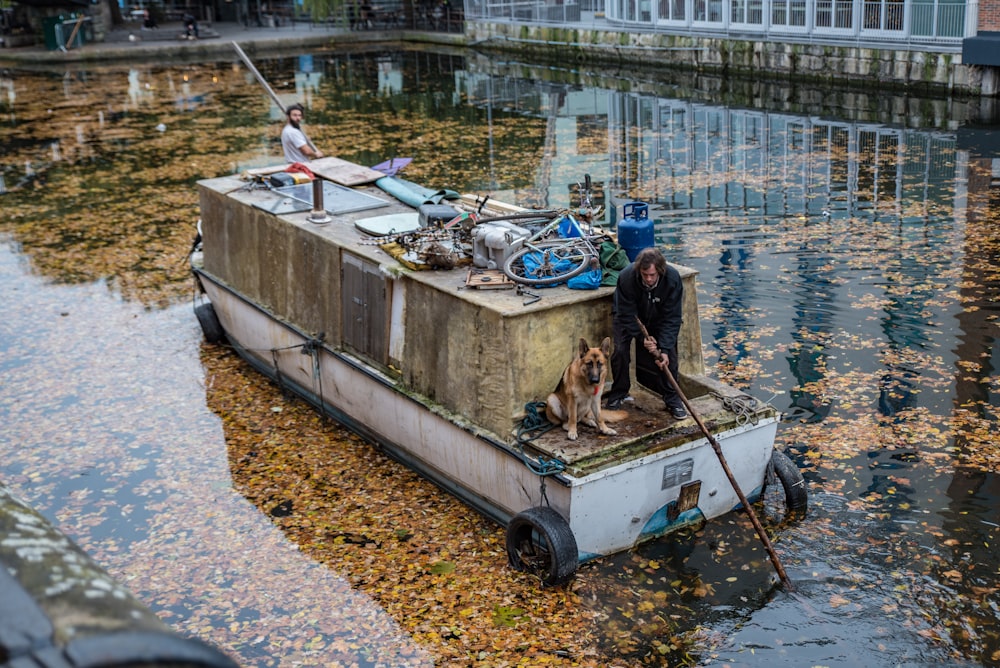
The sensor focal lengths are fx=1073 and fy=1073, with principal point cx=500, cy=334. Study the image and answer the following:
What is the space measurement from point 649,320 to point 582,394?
954mm

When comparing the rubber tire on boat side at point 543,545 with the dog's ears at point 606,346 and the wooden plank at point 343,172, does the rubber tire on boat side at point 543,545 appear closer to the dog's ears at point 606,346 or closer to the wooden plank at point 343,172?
the dog's ears at point 606,346

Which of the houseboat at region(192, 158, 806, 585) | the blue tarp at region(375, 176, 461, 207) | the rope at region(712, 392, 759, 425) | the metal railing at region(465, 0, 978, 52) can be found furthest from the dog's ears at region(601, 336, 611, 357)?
the metal railing at region(465, 0, 978, 52)

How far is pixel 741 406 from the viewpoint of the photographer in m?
10.3

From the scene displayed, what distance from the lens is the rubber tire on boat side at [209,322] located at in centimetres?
1636

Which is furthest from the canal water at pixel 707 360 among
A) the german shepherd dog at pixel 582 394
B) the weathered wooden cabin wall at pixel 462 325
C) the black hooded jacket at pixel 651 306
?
the black hooded jacket at pixel 651 306

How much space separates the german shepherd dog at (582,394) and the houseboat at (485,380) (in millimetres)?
118

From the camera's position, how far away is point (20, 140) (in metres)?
34.3

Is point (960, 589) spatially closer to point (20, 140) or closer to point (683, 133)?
point (683, 133)

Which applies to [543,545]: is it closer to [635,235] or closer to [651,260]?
[651,260]

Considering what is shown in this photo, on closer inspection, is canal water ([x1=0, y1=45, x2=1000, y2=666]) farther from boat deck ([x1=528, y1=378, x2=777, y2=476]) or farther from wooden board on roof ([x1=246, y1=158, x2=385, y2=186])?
wooden board on roof ([x1=246, y1=158, x2=385, y2=186])

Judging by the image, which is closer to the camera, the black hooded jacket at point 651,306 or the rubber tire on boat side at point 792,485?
the black hooded jacket at point 651,306

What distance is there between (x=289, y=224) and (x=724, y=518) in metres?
6.65

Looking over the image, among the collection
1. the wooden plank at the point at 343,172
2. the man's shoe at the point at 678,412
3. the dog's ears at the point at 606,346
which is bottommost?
the man's shoe at the point at 678,412

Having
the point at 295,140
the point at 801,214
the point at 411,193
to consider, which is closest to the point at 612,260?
the point at 411,193
